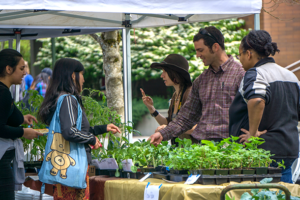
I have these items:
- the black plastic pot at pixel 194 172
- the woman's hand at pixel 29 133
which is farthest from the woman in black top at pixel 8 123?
the black plastic pot at pixel 194 172

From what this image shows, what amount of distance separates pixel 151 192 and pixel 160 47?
10.4 metres

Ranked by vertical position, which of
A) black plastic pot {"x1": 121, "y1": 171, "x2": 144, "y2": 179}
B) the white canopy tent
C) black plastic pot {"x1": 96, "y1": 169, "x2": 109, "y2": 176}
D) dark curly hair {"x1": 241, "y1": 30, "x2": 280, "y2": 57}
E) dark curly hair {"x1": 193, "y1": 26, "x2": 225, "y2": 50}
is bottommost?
black plastic pot {"x1": 96, "y1": 169, "x2": 109, "y2": 176}

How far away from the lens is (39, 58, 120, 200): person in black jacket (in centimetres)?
242

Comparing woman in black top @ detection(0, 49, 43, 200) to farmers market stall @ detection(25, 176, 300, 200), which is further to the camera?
woman in black top @ detection(0, 49, 43, 200)

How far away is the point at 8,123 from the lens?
9.14 ft

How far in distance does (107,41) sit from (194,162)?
3.10 metres

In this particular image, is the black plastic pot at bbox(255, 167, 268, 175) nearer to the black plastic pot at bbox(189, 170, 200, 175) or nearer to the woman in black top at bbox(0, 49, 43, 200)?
the black plastic pot at bbox(189, 170, 200, 175)

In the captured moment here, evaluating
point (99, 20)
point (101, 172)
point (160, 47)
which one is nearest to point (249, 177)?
point (101, 172)

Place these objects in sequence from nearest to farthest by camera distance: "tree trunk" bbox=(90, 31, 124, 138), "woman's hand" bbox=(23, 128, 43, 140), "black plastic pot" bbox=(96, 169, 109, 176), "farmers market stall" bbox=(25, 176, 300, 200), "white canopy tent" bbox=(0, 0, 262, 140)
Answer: "farmers market stall" bbox=(25, 176, 300, 200)
"woman's hand" bbox=(23, 128, 43, 140)
"black plastic pot" bbox=(96, 169, 109, 176)
"white canopy tent" bbox=(0, 0, 262, 140)
"tree trunk" bbox=(90, 31, 124, 138)

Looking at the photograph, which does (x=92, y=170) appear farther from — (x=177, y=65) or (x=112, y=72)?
(x=112, y=72)

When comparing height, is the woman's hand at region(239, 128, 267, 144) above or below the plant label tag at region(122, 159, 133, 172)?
above

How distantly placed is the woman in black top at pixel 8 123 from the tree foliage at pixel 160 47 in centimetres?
856

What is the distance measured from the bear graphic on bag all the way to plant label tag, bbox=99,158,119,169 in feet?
1.20

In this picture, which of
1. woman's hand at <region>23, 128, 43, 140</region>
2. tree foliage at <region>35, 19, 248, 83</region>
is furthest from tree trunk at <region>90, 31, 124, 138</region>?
tree foliage at <region>35, 19, 248, 83</region>
